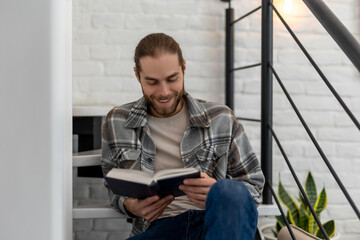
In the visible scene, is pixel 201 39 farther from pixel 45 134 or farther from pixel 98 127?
pixel 45 134

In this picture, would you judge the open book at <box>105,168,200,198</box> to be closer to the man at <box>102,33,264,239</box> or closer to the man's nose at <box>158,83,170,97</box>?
the man at <box>102,33,264,239</box>

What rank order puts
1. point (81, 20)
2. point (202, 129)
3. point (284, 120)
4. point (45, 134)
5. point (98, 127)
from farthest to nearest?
point (284, 120) < point (81, 20) < point (98, 127) < point (202, 129) < point (45, 134)

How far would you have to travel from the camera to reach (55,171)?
1.08 meters

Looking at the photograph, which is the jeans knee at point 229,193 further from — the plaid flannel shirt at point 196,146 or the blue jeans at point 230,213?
the plaid flannel shirt at point 196,146

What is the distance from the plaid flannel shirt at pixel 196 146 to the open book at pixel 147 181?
26cm

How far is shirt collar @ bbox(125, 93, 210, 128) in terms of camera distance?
129 centimetres

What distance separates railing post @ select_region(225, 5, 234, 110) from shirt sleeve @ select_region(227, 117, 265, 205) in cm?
59

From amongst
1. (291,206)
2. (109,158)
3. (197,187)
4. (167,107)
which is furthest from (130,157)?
(291,206)

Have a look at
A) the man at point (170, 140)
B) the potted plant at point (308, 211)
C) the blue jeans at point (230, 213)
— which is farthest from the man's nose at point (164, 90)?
the potted plant at point (308, 211)

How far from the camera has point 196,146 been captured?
4.24 ft

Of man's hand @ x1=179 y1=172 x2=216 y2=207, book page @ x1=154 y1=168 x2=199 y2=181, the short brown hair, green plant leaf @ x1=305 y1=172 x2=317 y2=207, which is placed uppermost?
the short brown hair

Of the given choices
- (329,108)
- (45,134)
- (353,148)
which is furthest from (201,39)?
(45,134)

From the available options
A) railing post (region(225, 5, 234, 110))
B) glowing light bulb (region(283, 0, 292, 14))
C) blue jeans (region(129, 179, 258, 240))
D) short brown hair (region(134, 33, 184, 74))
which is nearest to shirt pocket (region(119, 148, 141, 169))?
short brown hair (region(134, 33, 184, 74))

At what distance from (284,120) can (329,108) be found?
238 mm
